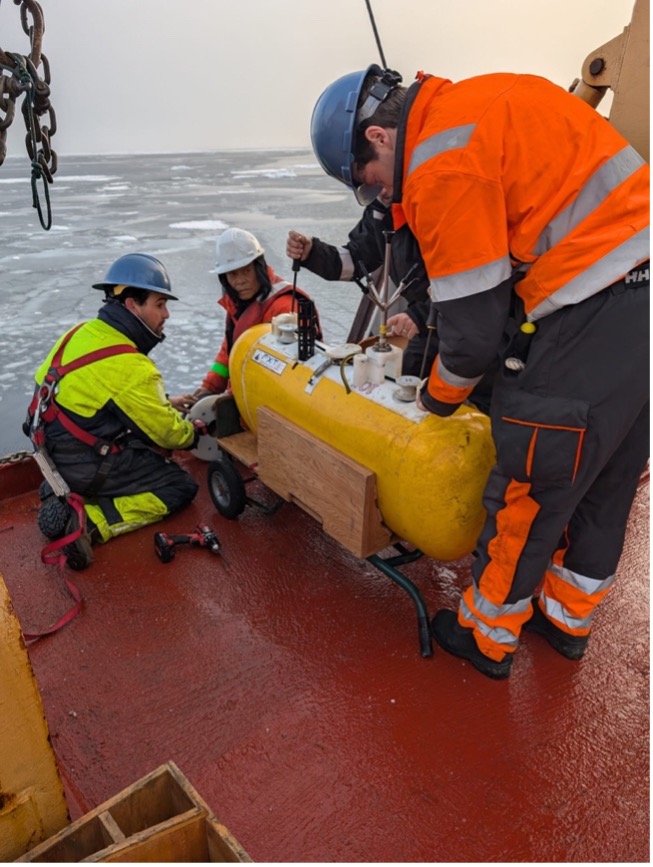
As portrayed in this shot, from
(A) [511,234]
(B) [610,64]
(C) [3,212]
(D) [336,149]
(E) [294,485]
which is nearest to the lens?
(A) [511,234]

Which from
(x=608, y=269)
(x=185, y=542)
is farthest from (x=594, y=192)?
(x=185, y=542)

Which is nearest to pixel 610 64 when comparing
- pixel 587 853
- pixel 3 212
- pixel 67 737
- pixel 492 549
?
pixel 492 549

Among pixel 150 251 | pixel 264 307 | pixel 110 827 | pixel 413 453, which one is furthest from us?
pixel 150 251

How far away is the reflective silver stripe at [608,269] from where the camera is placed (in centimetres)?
173

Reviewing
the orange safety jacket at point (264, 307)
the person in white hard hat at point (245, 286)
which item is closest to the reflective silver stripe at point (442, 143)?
the person in white hard hat at point (245, 286)

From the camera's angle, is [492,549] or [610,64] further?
[610,64]

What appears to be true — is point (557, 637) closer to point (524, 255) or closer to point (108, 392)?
point (524, 255)

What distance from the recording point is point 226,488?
10.8ft

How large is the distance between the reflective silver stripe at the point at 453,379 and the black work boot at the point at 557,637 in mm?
1143

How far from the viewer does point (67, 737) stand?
218 cm

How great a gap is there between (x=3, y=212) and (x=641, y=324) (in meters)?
17.3

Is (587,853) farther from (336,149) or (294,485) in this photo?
(336,149)

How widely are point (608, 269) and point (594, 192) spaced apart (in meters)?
0.21

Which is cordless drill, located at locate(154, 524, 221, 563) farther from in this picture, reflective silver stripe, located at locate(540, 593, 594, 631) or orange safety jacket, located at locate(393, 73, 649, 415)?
orange safety jacket, located at locate(393, 73, 649, 415)
